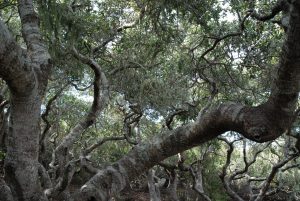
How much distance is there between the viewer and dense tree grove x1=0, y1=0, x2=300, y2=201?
118 inches

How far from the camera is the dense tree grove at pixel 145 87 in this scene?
9.82ft

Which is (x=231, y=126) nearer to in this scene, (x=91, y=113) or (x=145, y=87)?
(x=91, y=113)

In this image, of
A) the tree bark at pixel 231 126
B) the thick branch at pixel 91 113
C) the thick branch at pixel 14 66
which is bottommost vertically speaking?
the tree bark at pixel 231 126

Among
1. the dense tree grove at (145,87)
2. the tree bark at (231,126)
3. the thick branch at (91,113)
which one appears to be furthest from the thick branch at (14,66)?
the thick branch at (91,113)

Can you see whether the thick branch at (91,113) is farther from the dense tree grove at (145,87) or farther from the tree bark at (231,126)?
the tree bark at (231,126)

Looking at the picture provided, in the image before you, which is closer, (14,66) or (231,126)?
(14,66)

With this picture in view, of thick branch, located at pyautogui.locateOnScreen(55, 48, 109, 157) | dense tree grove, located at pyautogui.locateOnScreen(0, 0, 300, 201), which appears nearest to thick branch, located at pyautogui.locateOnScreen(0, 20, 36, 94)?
dense tree grove, located at pyautogui.locateOnScreen(0, 0, 300, 201)

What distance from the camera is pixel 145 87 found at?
10000 millimetres

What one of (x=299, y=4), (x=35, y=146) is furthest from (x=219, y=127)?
(x=35, y=146)

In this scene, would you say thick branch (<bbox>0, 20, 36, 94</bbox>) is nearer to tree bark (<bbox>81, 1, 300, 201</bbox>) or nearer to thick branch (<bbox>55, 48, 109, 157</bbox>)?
tree bark (<bbox>81, 1, 300, 201</bbox>)

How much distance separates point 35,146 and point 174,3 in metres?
3.64

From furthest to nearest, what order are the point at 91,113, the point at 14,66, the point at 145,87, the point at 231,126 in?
the point at 145,87 < the point at 91,113 < the point at 231,126 < the point at 14,66

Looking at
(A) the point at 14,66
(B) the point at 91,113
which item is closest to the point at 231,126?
(A) the point at 14,66

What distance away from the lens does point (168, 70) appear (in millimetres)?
10203
